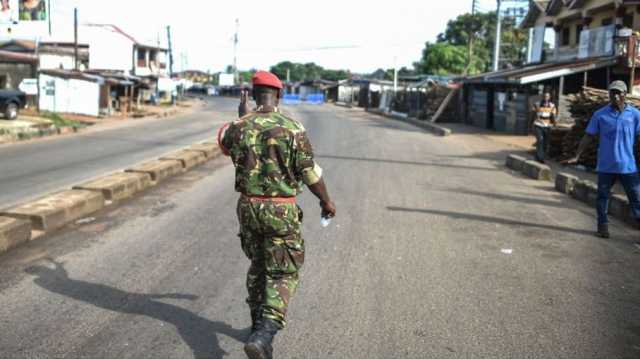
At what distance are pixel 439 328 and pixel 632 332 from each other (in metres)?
1.33

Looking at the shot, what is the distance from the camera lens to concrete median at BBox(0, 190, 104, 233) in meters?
7.36

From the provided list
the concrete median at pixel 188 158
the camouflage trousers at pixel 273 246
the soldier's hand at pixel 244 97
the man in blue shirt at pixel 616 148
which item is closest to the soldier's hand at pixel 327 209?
the camouflage trousers at pixel 273 246

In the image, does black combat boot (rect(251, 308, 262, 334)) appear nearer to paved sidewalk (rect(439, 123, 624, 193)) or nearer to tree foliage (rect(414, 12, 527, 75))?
paved sidewalk (rect(439, 123, 624, 193))

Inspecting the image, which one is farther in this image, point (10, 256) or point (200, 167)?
point (200, 167)

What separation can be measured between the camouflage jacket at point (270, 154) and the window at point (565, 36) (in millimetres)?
30338

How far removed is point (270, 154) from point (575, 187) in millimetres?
8281

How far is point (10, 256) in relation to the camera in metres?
6.44

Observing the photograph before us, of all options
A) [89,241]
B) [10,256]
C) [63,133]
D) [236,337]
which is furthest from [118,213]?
[63,133]

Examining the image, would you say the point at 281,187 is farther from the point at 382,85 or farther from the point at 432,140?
the point at 382,85

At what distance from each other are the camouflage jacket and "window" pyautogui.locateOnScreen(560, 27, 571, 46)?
99.5 ft

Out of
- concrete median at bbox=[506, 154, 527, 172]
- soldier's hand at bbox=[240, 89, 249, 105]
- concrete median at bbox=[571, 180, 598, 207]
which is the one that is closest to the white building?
concrete median at bbox=[506, 154, 527, 172]

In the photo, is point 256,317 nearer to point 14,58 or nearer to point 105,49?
point 14,58

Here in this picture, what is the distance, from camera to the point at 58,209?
7.71m

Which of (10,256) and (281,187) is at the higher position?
(281,187)
